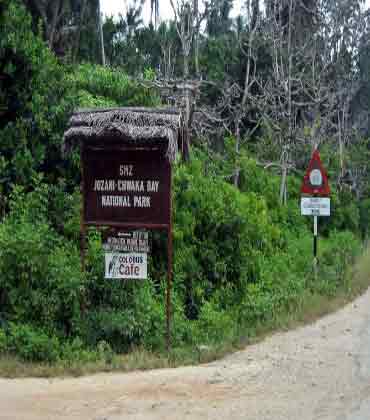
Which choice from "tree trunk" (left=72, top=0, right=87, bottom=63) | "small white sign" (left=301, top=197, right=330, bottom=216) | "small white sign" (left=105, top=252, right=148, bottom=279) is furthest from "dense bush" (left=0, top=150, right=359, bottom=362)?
"tree trunk" (left=72, top=0, right=87, bottom=63)

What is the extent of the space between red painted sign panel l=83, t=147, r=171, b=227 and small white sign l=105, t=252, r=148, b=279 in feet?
1.35

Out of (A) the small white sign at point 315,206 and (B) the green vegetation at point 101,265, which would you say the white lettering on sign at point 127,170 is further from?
(A) the small white sign at point 315,206

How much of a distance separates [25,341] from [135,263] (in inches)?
66.9

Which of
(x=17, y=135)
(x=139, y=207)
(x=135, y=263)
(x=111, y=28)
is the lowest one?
(x=135, y=263)

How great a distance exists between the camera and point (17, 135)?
35.8 feet

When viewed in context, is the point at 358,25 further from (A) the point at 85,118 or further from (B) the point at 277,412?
(B) the point at 277,412

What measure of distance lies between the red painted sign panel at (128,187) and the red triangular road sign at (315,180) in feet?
15.8

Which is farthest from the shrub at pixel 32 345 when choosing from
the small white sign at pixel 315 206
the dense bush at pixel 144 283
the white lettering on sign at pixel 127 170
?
the small white sign at pixel 315 206

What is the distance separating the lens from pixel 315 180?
13.0m

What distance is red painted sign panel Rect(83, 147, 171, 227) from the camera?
8883mm

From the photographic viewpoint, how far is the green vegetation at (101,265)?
8.78 metres

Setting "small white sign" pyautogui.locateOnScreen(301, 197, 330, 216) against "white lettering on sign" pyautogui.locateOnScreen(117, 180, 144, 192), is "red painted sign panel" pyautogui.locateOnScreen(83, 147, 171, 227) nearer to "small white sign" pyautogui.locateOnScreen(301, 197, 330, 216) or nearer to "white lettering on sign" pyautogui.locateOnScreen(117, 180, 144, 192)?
"white lettering on sign" pyautogui.locateOnScreen(117, 180, 144, 192)

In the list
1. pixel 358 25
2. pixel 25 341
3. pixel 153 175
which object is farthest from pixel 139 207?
pixel 358 25

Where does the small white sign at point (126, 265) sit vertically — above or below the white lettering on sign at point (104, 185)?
below
